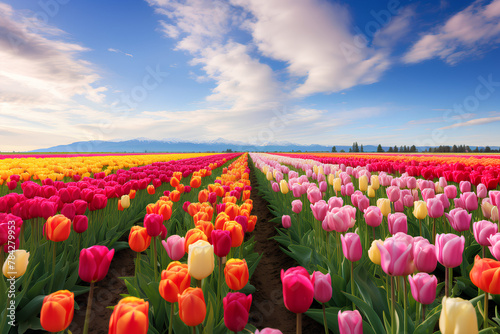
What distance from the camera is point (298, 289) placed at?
4.05ft

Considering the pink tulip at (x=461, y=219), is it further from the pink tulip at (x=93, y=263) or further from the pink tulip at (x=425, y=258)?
the pink tulip at (x=93, y=263)

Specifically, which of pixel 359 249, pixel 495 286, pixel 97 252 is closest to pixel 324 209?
pixel 359 249

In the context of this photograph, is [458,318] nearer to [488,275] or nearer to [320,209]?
[488,275]

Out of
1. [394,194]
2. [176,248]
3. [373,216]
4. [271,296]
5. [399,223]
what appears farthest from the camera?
[394,194]

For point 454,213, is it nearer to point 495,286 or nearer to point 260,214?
point 495,286

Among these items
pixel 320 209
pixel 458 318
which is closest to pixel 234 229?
pixel 320 209

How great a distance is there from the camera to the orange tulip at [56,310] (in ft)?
3.86

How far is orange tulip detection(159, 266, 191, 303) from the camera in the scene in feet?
4.60

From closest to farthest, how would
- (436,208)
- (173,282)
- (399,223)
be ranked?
1. (173,282)
2. (399,223)
3. (436,208)

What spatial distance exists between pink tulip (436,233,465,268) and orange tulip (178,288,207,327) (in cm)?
146

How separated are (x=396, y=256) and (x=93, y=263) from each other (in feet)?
5.68

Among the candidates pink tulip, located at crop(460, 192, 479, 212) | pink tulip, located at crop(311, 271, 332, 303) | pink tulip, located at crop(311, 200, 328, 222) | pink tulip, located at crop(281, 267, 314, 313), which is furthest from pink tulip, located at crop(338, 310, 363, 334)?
pink tulip, located at crop(460, 192, 479, 212)

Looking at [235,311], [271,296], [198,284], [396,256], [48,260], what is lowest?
[271,296]

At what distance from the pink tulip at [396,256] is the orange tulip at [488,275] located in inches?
14.2
